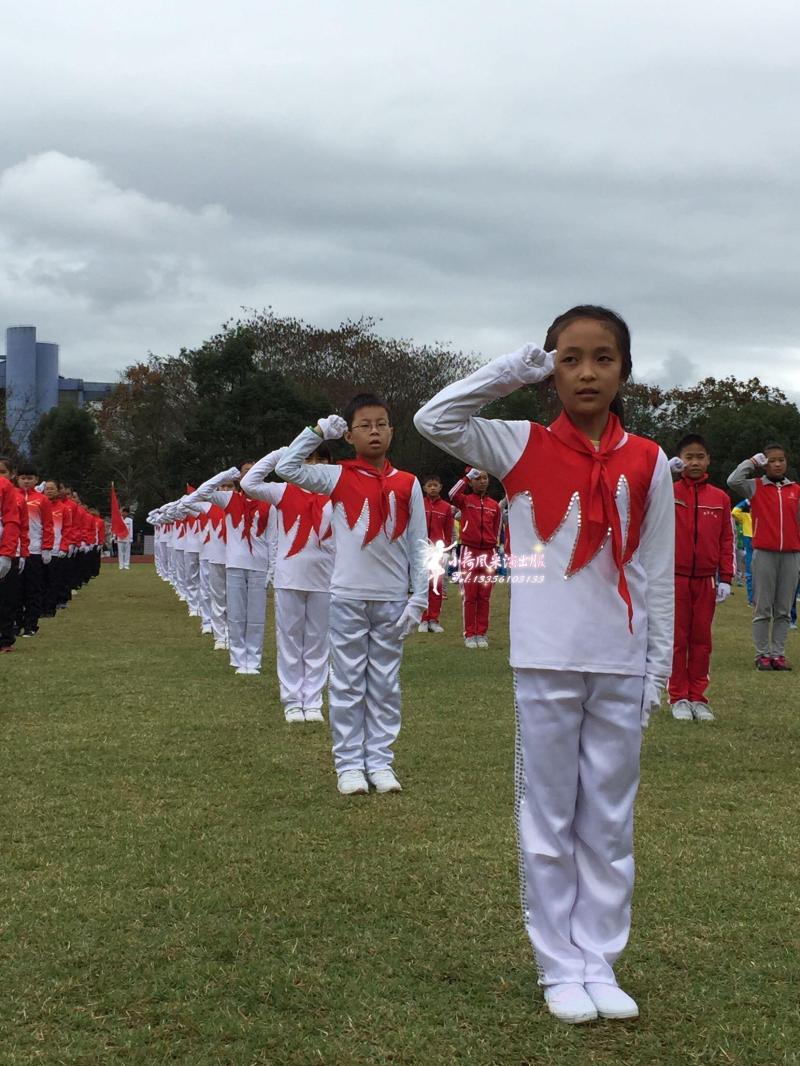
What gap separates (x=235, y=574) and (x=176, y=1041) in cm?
923

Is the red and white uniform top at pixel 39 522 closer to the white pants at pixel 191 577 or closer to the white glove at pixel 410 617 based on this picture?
the white pants at pixel 191 577

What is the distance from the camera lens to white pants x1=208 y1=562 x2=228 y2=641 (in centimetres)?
1548

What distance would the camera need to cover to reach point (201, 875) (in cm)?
497

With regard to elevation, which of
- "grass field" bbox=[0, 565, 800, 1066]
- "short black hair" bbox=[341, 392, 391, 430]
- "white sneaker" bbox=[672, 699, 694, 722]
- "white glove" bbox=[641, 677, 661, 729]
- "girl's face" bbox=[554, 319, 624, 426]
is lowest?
"grass field" bbox=[0, 565, 800, 1066]

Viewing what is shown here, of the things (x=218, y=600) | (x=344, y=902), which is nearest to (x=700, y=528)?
(x=344, y=902)

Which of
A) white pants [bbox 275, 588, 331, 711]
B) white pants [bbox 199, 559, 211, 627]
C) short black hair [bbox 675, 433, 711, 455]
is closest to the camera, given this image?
short black hair [bbox 675, 433, 711, 455]

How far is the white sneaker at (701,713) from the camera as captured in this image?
358 inches

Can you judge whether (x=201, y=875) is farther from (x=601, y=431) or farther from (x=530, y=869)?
(x=601, y=431)

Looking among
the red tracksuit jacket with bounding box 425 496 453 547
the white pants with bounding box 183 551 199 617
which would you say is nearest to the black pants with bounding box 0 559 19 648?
the red tracksuit jacket with bounding box 425 496 453 547

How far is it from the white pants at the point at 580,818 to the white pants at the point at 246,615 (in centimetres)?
865

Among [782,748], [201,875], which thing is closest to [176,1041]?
[201,875]

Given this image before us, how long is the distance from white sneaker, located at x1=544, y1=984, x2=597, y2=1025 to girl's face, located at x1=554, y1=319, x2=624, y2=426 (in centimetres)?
179

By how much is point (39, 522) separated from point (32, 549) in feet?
1.65

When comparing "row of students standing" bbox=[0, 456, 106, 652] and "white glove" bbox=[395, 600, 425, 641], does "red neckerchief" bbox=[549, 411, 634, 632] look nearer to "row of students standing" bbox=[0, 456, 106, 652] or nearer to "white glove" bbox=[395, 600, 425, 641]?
"white glove" bbox=[395, 600, 425, 641]
